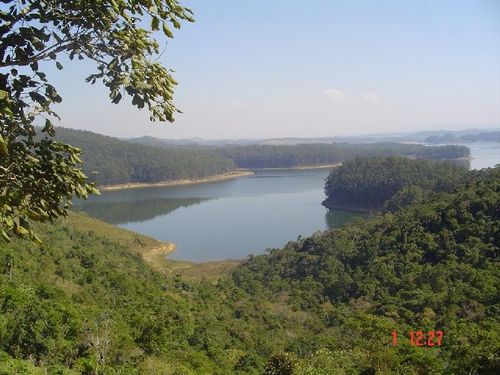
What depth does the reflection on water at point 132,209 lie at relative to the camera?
5356cm

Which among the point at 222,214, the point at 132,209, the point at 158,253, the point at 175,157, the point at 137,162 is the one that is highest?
the point at 175,157

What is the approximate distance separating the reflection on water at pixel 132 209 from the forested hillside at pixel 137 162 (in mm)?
17728

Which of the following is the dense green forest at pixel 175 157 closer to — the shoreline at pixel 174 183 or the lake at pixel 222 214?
the shoreline at pixel 174 183

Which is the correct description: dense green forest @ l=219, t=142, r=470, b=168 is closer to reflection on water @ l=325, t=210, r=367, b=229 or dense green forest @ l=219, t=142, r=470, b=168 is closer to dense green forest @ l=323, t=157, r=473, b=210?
dense green forest @ l=323, t=157, r=473, b=210

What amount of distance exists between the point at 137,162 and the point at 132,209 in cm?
3212

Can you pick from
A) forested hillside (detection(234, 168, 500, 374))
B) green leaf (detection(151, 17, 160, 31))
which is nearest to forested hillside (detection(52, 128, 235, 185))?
forested hillside (detection(234, 168, 500, 374))

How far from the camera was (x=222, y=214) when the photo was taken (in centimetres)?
5369

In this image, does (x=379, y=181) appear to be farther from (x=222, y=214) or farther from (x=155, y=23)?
(x=155, y=23)

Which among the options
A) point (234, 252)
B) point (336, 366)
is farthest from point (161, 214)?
point (336, 366)

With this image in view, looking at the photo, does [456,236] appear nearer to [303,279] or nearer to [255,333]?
[303,279]

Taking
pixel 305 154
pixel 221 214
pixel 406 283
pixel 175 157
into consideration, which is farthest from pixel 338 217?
pixel 305 154

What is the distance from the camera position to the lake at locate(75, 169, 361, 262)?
4034cm
